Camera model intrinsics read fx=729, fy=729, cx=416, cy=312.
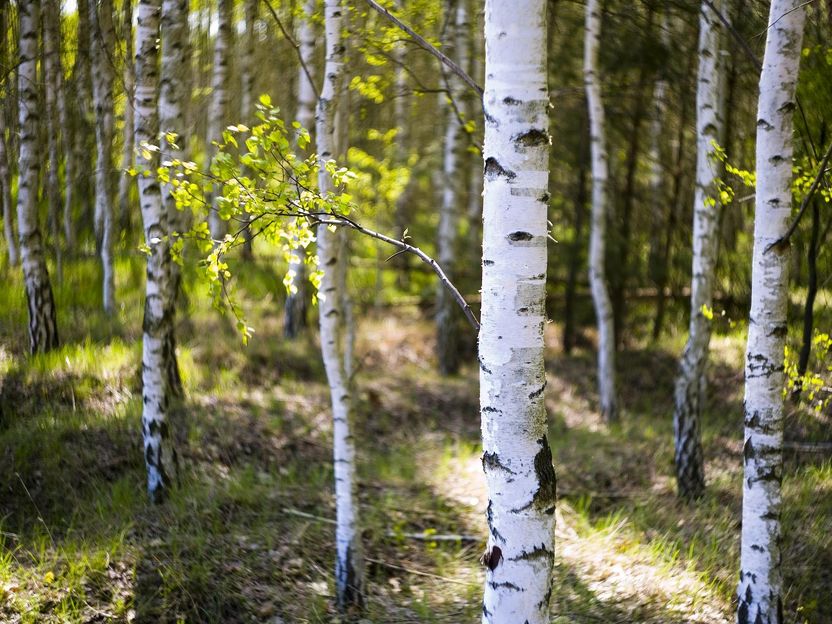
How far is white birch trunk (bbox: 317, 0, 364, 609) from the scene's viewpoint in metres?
4.64

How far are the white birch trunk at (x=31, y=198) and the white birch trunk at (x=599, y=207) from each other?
5.69 meters

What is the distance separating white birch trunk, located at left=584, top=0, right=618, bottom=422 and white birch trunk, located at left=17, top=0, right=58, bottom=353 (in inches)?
224

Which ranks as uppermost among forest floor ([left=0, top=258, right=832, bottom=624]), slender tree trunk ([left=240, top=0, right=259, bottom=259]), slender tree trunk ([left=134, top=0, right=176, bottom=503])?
slender tree trunk ([left=240, top=0, right=259, bottom=259])

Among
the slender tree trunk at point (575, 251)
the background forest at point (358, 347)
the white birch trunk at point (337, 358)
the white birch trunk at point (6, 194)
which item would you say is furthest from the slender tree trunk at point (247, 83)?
the white birch trunk at point (337, 358)

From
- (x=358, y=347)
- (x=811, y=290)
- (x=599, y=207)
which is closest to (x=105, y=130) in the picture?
(x=358, y=347)

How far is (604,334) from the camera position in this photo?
903cm

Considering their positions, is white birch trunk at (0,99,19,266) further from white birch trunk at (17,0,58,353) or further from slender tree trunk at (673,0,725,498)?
slender tree trunk at (673,0,725,498)

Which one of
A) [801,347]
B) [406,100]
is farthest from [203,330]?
[801,347]

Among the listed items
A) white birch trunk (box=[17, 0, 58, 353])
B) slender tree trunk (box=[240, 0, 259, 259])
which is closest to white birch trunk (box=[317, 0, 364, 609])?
white birch trunk (box=[17, 0, 58, 353])

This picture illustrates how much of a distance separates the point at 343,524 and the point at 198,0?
8903mm

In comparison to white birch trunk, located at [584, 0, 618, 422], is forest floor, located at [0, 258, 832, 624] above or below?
below

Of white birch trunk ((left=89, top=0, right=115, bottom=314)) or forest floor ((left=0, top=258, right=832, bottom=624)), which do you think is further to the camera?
white birch trunk ((left=89, top=0, right=115, bottom=314))

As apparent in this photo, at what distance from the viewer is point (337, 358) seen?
15.5 ft

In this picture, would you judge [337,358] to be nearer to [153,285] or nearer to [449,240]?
[153,285]
